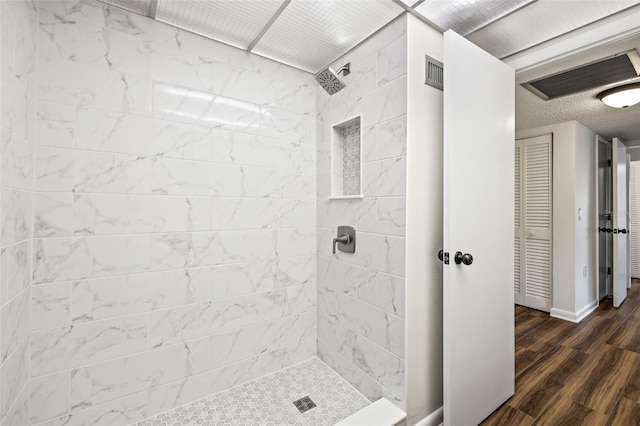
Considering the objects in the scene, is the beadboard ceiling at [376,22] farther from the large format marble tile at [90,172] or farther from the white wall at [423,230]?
the large format marble tile at [90,172]

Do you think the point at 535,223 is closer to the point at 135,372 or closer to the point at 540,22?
the point at 540,22

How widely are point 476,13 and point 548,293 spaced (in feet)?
11.1

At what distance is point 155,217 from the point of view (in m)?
1.56

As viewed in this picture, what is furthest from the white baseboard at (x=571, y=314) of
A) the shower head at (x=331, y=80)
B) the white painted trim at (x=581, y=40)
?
the shower head at (x=331, y=80)

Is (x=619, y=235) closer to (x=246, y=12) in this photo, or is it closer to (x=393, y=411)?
(x=393, y=411)

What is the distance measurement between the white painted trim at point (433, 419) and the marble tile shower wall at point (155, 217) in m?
0.90

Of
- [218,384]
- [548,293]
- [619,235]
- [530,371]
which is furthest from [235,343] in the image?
[619,235]

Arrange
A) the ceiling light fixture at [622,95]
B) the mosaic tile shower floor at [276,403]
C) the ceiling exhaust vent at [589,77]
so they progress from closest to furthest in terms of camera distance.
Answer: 1. the mosaic tile shower floor at [276,403]
2. the ceiling exhaust vent at [589,77]
3. the ceiling light fixture at [622,95]

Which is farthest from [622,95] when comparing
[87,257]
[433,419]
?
[87,257]

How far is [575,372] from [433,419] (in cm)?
150

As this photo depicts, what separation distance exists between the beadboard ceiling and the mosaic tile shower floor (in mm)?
2146

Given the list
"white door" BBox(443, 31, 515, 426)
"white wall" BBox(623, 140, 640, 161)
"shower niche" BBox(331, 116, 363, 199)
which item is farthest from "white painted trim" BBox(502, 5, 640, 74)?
"white wall" BBox(623, 140, 640, 161)

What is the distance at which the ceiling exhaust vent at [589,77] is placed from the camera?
193 centimetres

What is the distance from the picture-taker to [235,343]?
1.80 meters
